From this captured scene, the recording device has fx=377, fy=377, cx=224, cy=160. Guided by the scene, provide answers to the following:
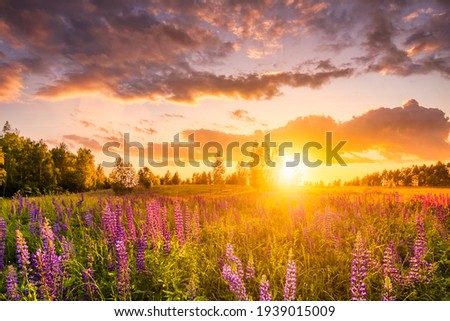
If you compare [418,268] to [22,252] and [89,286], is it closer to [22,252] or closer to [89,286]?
[89,286]

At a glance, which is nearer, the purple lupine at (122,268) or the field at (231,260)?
the purple lupine at (122,268)

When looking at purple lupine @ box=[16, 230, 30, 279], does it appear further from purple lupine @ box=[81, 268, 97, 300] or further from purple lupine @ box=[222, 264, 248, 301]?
purple lupine @ box=[222, 264, 248, 301]

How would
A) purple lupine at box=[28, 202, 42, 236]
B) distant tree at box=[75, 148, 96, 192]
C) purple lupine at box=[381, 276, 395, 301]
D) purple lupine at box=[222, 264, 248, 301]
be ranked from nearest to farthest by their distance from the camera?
purple lupine at box=[381, 276, 395, 301]
purple lupine at box=[222, 264, 248, 301]
distant tree at box=[75, 148, 96, 192]
purple lupine at box=[28, 202, 42, 236]

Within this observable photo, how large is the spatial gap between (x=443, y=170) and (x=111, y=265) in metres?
5.20

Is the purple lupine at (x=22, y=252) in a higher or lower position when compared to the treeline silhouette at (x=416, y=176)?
lower

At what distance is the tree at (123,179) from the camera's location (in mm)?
7496

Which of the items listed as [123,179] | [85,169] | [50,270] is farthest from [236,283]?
[123,179]

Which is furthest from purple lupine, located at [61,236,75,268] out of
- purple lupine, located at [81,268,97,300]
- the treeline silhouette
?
the treeline silhouette

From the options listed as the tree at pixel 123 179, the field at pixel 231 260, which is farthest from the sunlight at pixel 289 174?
the tree at pixel 123 179

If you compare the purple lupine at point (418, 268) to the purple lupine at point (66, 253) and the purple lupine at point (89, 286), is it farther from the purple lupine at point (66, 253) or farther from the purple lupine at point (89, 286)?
the purple lupine at point (66, 253)

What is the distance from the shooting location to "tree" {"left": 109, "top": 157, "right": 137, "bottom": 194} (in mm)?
7496
